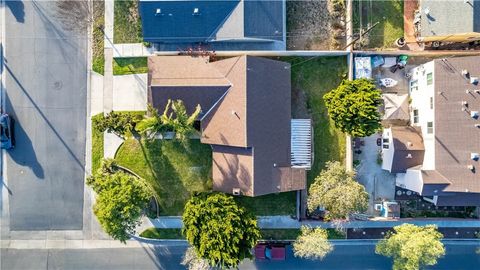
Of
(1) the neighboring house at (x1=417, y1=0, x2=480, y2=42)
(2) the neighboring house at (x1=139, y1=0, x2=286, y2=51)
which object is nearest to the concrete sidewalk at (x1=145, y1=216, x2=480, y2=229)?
(2) the neighboring house at (x1=139, y1=0, x2=286, y2=51)

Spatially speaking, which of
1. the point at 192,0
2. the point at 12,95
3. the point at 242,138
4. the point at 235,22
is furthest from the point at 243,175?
the point at 12,95

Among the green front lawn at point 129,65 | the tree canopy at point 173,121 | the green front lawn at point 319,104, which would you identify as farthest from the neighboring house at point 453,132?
the green front lawn at point 129,65

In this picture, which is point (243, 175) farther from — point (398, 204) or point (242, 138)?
point (398, 204)

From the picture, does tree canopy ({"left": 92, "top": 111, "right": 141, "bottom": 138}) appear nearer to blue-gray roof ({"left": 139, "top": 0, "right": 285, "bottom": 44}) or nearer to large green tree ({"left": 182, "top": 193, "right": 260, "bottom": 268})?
blue-gray roof ({"left": 139, "top": 0, "right": 285, "bottom": 44})

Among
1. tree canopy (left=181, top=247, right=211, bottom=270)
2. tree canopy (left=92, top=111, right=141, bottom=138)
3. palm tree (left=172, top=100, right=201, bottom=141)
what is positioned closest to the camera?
palm tree (left=172, top=100, right=201, bottom=141)

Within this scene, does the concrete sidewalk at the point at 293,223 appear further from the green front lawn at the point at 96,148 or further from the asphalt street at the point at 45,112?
the asphalt street at the point at 45,112

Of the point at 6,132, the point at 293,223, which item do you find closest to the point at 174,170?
the point at 293,223
